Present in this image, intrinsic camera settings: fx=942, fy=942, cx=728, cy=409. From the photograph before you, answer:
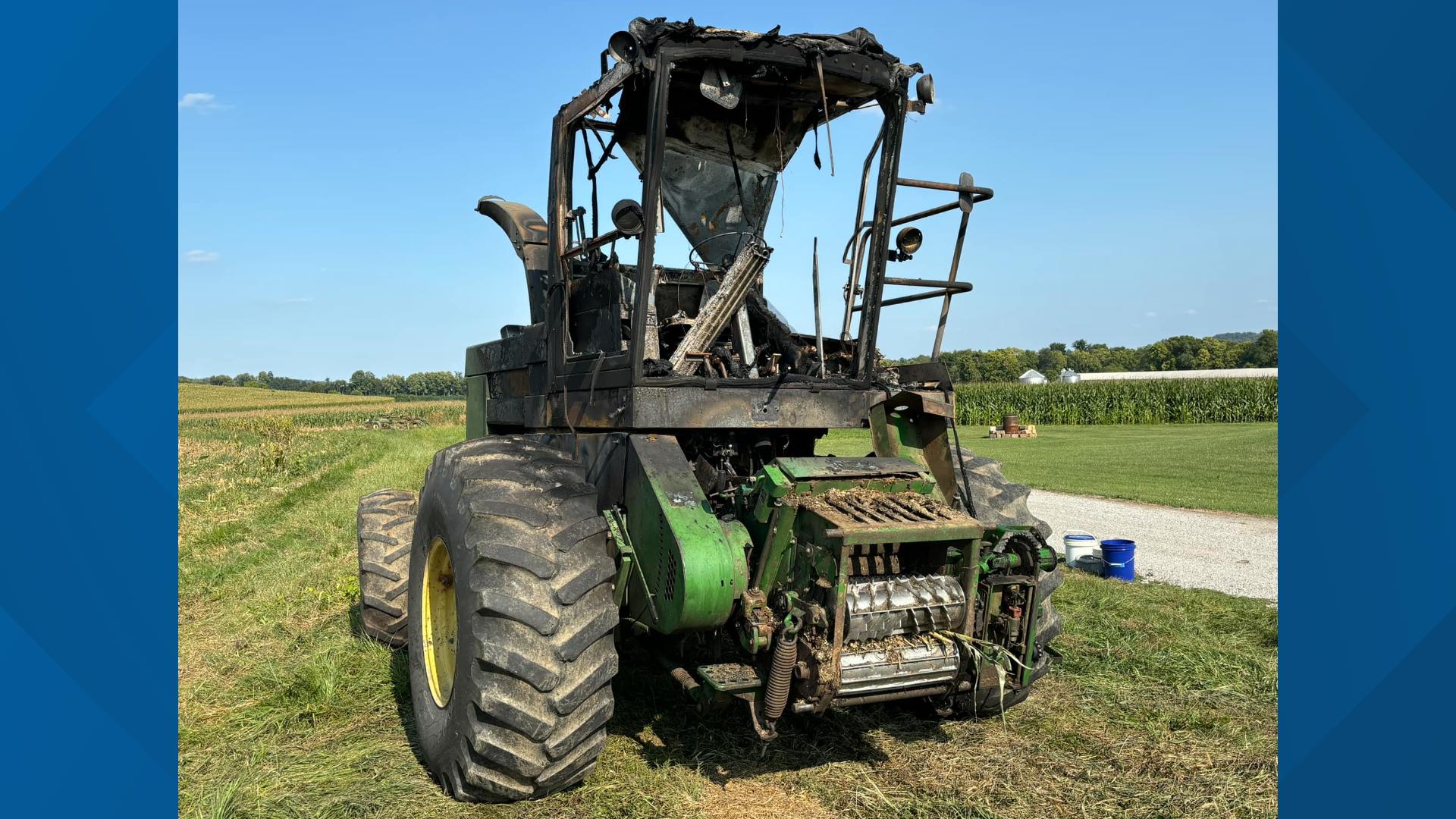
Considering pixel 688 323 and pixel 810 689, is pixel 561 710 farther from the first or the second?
pixel 688 323

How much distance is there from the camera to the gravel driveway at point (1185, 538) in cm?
986

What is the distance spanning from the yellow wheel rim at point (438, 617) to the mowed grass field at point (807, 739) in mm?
417

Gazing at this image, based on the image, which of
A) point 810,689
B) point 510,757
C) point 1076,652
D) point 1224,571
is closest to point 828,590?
point 810,689

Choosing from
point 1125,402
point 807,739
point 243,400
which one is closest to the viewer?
point 807,739

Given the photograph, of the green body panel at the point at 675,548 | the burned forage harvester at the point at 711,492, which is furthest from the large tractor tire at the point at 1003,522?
the green body panel at the point at 675,548

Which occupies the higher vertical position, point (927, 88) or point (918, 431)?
point (927, 88)

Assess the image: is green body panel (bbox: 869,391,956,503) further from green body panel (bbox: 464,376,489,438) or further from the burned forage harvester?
green body panel (bbox: 464,376,489,438)

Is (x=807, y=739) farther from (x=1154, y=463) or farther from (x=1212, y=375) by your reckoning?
(x=1212, y=375)

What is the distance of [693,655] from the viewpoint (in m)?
4.92

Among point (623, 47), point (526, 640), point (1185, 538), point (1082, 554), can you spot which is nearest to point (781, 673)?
point (526, 640)

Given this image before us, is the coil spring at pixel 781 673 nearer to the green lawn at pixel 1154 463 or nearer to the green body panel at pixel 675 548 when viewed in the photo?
the green body panel at pixel 675 548

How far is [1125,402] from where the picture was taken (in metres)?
48.3

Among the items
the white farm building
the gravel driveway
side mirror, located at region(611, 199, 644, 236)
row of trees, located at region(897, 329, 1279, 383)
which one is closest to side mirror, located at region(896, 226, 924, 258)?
side mirror, located at region(611, 199, 644, 236)

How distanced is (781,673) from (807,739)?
4.16ft
